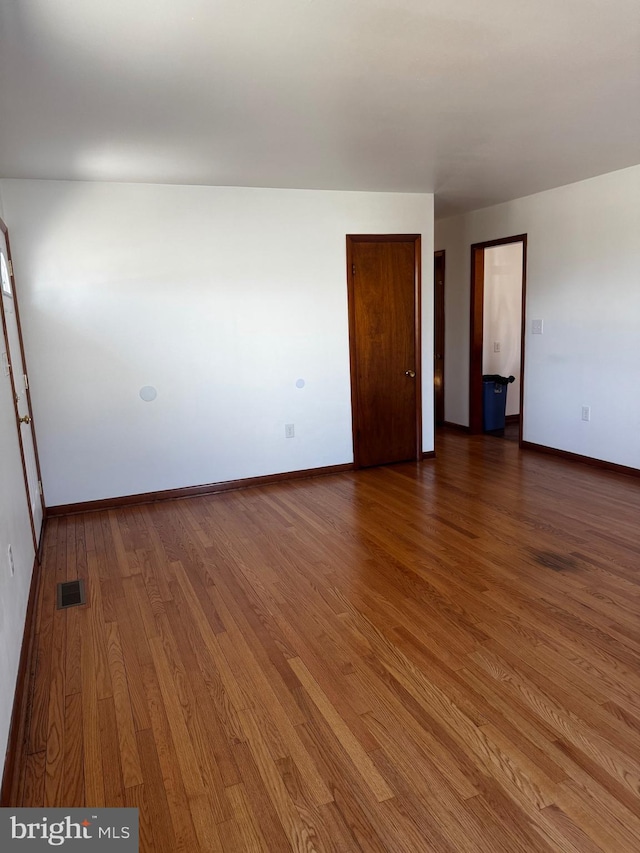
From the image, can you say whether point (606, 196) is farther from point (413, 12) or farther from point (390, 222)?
point (413, 12)

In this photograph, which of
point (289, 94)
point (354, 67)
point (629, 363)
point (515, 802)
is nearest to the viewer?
point (515, 802)

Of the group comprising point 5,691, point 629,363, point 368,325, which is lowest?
point 5,691

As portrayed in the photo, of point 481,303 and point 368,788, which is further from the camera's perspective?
point 481,303

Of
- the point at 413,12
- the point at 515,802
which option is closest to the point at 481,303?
the point at 413,12

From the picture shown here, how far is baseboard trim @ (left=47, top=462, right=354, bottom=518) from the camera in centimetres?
451

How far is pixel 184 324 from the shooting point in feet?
15.2

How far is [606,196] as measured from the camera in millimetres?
4766

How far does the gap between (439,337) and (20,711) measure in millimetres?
6186

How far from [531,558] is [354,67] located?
2.71 m

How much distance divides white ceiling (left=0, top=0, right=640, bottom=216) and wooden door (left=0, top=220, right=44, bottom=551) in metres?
0.70

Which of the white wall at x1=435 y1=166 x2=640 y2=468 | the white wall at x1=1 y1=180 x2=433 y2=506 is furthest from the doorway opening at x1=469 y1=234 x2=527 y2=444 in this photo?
the white wall at x1=1 y1=180 x2=433 y2=506
